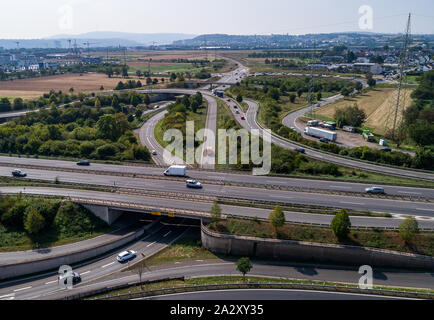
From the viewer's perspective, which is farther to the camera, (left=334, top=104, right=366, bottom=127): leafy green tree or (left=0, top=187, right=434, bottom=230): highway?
(left=334, top=104, right=366, bottom=127): leafy green tree

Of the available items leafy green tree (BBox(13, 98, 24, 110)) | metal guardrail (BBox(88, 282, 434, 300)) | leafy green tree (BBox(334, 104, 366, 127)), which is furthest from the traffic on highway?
leafy green tree (BBox(13, 98, 24, 110))

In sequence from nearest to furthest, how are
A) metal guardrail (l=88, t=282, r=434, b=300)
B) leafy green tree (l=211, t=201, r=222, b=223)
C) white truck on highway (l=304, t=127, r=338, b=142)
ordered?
metal guardrail (l=88, t=282, r=434, b=300)
leafy green tree (l=211, t=201, r=222, b=223)
white truck on highway (l=304, t=127, r=338, b=142)

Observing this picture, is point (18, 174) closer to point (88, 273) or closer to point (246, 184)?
point (88, 273)

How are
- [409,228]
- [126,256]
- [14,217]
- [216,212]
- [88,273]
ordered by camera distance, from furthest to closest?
1. [14,217]
2. [216,212]
3. [126,256]
4. [88,273]
5. [409,228]

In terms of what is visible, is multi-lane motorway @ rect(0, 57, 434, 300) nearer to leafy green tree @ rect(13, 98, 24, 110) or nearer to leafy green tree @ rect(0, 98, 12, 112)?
leafy green tree @ rect(0, 98, 12, 112)

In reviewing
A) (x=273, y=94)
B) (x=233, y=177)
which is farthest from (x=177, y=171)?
(x=273, y=94)

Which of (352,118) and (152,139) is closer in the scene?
(152,139)
